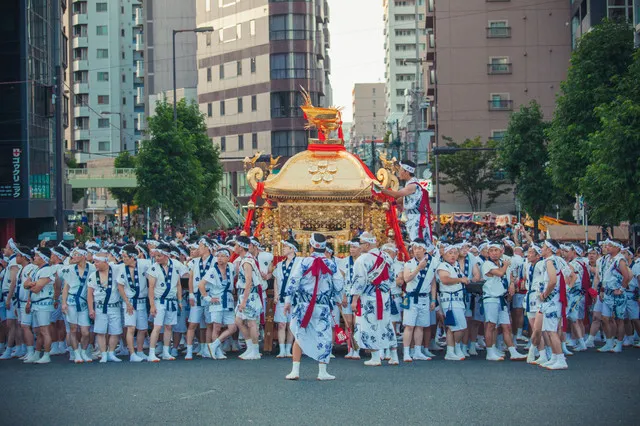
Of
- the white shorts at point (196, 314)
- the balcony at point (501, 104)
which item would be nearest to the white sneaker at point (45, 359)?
the white shorts at point (196, 314)

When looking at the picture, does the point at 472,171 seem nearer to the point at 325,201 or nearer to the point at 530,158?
the point at 530,158

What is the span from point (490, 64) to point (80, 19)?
51394mm

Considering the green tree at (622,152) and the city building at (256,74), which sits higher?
the city building at (256,74)

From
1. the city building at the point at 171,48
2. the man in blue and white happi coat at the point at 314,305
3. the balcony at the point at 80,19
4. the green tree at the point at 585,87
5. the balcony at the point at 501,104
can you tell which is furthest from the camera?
the balcony at the point at 80,19

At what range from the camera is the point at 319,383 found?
38.3ft

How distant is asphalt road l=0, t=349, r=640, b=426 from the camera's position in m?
9.44

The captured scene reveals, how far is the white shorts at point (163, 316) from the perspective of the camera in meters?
14.1

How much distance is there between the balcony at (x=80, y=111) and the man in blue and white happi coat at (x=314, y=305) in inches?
3280

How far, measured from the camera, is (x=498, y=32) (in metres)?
54.3

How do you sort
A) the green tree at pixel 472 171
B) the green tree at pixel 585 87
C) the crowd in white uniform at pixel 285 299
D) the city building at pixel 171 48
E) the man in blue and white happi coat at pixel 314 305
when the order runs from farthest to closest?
the city building at pixel 171 48 → the green tree at pixel 472 171 → the green tree at pixel 585 87 → the crowd in white uniform at pixel 285 299 → the man in blue and white happi coat at pixel 314 305

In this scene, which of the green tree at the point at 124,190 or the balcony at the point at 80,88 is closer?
the green tree at the point at 124,190

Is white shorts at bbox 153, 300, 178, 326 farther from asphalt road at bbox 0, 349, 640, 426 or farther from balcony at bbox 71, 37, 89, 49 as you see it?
balcony at bbox 71, 37, 89, 49

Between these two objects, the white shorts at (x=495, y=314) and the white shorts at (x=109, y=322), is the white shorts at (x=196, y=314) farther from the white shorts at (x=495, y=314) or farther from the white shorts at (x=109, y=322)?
the white shorts at (x=495, y=314)

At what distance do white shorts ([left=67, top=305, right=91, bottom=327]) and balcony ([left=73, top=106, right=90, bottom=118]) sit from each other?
264ft
